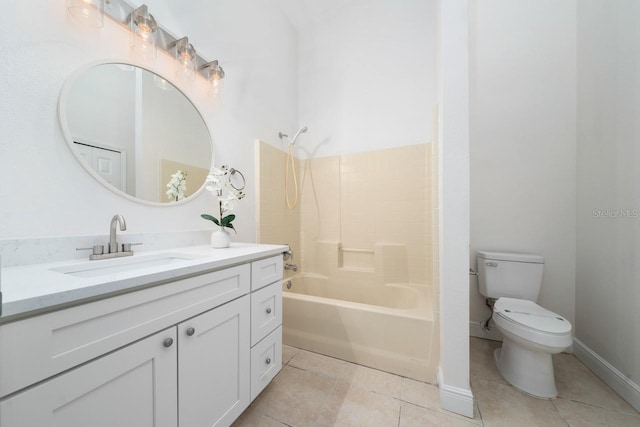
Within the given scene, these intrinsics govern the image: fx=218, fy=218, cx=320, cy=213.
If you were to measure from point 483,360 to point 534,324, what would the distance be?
1.71 ft

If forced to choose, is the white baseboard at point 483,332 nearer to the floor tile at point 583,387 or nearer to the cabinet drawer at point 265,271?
the floor tile at point 583,387

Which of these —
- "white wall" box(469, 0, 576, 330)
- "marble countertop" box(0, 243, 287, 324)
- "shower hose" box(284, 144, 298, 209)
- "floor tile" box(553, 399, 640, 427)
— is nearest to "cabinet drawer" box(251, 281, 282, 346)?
"marble countertop" box(0, 243, 287, 324)

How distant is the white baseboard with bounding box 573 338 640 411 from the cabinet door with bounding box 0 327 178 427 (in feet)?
7.16

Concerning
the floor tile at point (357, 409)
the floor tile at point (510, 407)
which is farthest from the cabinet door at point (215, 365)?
the floor tile at point (510, 407)

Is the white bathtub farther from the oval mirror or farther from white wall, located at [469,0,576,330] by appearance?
the oval mirror

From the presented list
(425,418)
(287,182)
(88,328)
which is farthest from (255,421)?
(287,182)

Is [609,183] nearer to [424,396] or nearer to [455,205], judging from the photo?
[455,205]

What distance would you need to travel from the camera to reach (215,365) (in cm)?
84

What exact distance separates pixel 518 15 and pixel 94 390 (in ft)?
10.5

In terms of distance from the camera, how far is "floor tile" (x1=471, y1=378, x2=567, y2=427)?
1.08 meters

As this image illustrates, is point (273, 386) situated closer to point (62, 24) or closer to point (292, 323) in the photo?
point (292, 323)

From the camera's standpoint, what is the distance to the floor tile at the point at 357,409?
1.08 meters

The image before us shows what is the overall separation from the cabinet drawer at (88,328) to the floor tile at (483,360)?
1.75 meters

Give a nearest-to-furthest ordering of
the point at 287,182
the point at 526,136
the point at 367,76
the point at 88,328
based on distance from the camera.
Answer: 1. the point at 88,328
2. the point at 526,136
3. the point at 367,76
4. the point at 287,182
